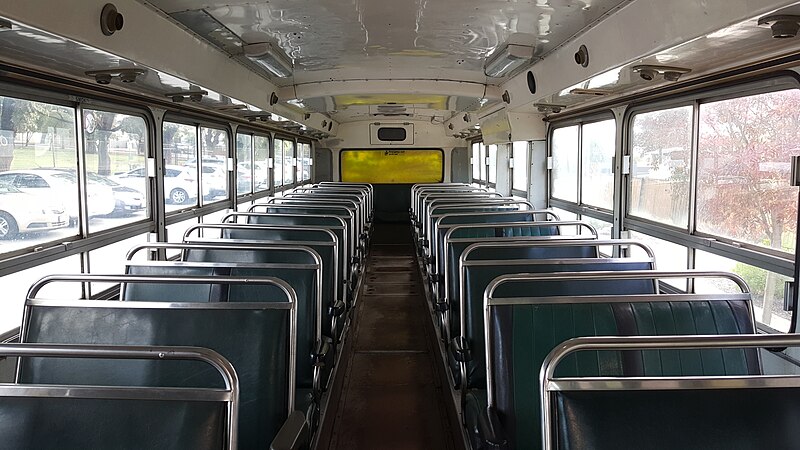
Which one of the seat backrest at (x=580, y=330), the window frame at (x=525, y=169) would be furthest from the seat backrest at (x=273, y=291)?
the window frame at (x=525, y=169)

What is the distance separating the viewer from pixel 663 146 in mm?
4254

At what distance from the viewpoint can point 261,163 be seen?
8672 millimetres

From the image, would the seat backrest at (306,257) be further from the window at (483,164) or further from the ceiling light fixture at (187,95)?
the window at (483,164)

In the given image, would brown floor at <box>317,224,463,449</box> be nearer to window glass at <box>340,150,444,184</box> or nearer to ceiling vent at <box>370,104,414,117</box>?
ceiling vent at <box>370,104,414,117</box>

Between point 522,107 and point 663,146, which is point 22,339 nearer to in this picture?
point 663,146

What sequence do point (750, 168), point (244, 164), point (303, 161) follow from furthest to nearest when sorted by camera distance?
point (303, 161) < point (244, 164) < point (750, 168)

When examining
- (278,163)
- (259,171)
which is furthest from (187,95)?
(278,163)

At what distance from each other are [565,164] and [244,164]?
4.05 metres

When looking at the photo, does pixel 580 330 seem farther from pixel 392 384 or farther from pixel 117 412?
pixel 392 384

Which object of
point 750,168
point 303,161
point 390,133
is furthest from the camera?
point 390,133

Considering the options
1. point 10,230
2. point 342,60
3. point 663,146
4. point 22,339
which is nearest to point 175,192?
point 342,60

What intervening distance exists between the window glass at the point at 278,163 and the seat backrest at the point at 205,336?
7.30 meters

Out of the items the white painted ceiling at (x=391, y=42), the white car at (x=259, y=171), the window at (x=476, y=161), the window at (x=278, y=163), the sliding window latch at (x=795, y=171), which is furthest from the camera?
the window at (x=476, y=161)

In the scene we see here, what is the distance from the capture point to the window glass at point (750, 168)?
2.90 m
